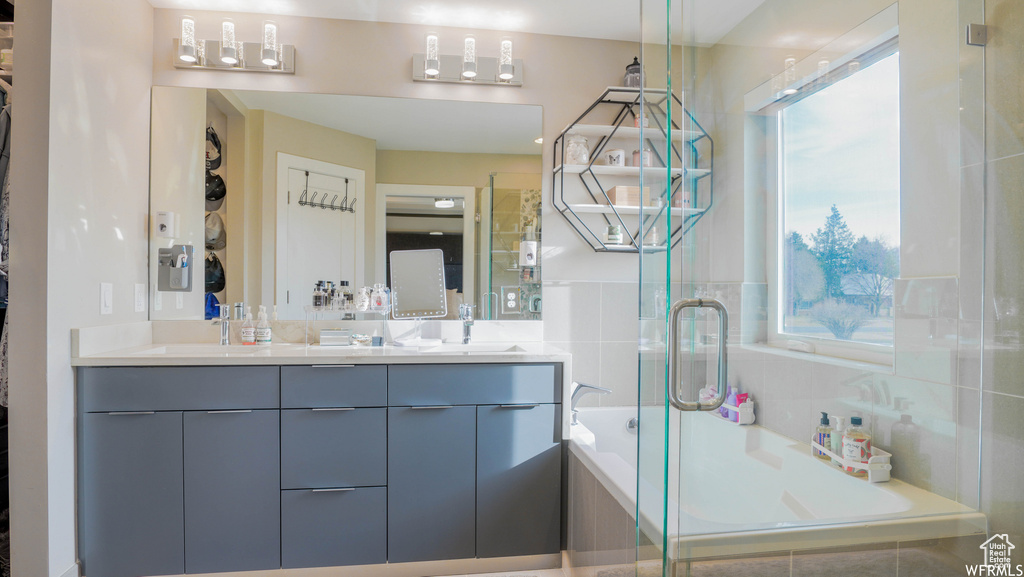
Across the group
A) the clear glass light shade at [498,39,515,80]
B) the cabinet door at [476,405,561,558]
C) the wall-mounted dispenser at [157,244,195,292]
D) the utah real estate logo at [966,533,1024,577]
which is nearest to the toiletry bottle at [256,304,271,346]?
the wall-mounted dispenser at [157,244,195,292]

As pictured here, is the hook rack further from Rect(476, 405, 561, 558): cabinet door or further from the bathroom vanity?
Rect(476, 405, 561, 558): cabinet door

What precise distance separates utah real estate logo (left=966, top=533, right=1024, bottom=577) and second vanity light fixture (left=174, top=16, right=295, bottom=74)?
2833 millimetres

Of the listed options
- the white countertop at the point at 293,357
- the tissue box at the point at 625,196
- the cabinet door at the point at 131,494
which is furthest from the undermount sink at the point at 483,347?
the cabinet door at the point at 131,494

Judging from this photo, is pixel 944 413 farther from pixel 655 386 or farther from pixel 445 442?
pixel 445 442

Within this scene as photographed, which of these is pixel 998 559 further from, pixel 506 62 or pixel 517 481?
pixel 506 62

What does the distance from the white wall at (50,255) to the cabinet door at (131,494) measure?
6cm

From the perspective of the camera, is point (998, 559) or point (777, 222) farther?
point (777, 222)

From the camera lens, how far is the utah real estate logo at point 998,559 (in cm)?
72

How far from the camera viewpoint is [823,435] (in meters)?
0.80

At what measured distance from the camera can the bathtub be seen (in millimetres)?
766

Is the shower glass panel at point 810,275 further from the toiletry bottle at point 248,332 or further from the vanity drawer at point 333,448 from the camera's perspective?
the toiletry bottle at point 248,332

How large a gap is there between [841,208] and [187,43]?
2.75m

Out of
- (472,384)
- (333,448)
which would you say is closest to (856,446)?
(472,384)

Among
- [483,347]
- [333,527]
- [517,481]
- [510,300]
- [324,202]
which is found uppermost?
[324,202]
